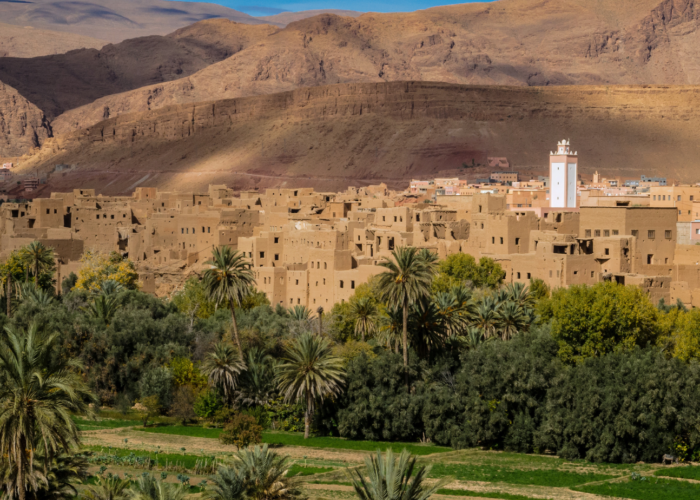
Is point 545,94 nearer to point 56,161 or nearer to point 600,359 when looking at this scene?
point 56,161

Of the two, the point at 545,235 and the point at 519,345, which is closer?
the point at 519,345

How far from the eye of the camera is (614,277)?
5269 cm

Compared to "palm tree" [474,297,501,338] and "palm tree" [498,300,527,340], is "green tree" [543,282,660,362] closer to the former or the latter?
"palm tree" [498,300,527,340]

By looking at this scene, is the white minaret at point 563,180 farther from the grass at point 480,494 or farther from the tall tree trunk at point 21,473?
the tall tree trunk at point 21,473

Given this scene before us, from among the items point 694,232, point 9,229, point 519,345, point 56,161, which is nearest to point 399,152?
point 56,161

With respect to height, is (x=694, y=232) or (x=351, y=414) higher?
(x=694, y=232)

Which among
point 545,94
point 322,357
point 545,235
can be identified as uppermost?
point 545,94

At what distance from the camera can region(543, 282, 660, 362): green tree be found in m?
41.7

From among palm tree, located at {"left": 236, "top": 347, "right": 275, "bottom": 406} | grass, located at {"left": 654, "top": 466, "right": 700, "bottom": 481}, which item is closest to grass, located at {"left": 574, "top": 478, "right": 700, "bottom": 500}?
grass, located at {"left": 654, "top": 466, "right": 700, "bottom": 481}

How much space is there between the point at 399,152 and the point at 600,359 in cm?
13714

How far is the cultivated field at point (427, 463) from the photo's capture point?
31969 millimetres

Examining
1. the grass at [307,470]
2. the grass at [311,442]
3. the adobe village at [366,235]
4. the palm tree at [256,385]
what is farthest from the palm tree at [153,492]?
the adobe village at [366,235]

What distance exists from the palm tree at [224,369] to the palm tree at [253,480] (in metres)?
18.1

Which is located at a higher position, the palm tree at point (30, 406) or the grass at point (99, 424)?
the palm tree at point (30, 406)
